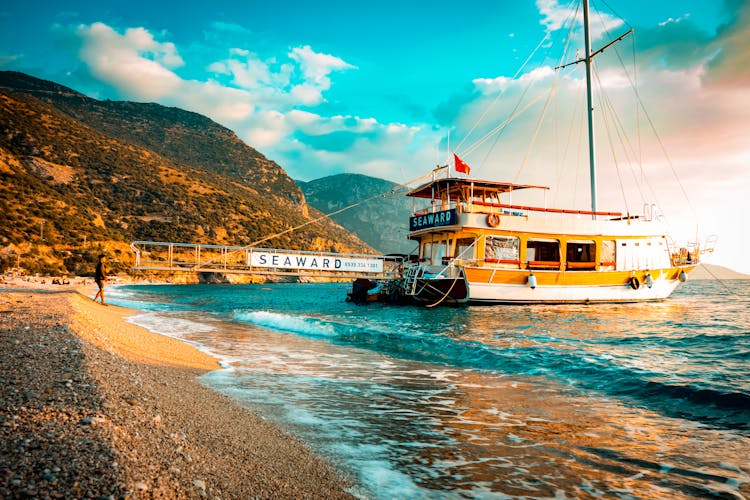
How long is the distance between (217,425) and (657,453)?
4.42 meters

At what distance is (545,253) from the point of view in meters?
26.3

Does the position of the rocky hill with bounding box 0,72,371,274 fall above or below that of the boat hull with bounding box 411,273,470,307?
above

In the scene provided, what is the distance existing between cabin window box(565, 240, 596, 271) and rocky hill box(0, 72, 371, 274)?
4730cm

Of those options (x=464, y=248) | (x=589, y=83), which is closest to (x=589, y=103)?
(x=589, y=83)

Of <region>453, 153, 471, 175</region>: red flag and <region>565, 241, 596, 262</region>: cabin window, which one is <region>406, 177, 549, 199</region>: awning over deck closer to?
<region>453, 153, 471, 175</region>: red flag

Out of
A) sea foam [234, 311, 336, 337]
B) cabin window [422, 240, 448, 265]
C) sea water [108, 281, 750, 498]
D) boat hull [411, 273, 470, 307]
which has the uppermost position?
cabin window [422, 240, 448, 265]

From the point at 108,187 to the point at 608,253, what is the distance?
205 ft

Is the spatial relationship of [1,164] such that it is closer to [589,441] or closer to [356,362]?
[356,362]

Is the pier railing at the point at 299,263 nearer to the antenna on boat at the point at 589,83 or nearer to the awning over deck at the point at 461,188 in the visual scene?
the awning over deck at the point at 461,188

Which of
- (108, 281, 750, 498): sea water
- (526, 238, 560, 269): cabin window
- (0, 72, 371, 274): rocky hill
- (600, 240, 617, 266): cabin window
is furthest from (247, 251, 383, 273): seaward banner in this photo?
(0, 72, 371, 274): rocky hill

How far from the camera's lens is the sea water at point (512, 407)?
359 centimetres

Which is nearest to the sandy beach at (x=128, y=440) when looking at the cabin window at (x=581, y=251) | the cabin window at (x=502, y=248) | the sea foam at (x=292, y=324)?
the sea foam at (x=292, y=324)

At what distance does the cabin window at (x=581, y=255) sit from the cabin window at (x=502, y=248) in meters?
3.13

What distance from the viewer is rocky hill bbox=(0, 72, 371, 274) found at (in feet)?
150
